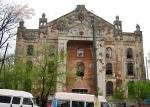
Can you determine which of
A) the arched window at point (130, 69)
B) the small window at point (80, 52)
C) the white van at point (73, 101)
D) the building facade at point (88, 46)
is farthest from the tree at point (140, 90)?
the white van at point (73, 101)

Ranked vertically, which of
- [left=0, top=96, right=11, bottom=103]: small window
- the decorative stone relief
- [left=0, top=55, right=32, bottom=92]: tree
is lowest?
[left=0, top=96, right=11, bottom=103]: small window

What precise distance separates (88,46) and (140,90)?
10.9 m

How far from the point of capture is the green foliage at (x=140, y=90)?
1822 inches

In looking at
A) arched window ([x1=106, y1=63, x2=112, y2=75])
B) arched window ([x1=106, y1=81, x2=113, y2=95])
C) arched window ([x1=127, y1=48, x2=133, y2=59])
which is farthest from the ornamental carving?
arched window ([x1=106, y1=81, x2=113, y2=95])

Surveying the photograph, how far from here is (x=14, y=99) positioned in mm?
29406

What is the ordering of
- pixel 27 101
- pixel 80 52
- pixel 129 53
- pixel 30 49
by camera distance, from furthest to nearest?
pixel 129 53, pixel 80 52, pixel 30 49, pixel 27 101

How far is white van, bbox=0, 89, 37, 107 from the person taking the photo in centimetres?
2908

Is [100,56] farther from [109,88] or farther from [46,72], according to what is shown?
[46,72]

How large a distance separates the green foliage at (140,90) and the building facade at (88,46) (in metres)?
2.72

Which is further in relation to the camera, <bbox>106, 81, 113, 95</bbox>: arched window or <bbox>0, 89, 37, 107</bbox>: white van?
<bbox>106, 81, 113, 95</bbox>: arched window

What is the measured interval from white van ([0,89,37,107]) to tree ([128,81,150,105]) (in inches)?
799

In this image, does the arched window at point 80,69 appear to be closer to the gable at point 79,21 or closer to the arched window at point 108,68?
the arched window at point 108,68

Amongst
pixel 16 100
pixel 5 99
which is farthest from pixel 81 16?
pixel 5 99

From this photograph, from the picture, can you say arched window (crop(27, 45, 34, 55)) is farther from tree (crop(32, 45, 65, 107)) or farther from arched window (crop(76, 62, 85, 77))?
tree (crop(32, 45, 65, 107))
